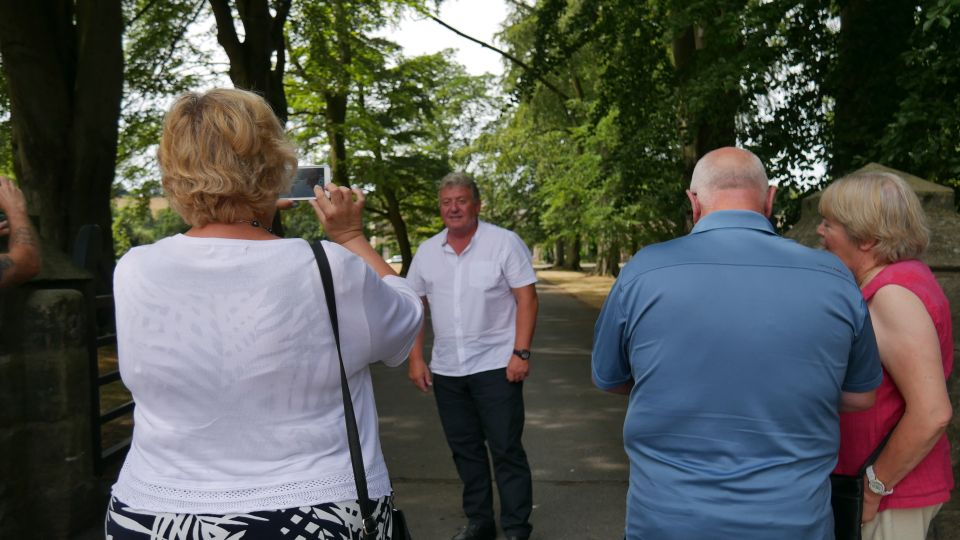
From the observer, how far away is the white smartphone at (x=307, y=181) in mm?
2088

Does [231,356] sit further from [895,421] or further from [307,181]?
[895,421]

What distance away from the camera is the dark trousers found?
4.44 metres

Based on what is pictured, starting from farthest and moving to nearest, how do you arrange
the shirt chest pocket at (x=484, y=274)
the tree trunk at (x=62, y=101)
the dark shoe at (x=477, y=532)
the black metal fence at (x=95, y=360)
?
1. the tree trunk at (x=62, y=101)
2. the black metal fence at (x=95, y=360)
3. the shirt chest pocket at (x=484, y=274)
4. the dark shoe at (x=477, y=532)

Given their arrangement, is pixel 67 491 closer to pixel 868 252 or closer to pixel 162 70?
pixel 868 252

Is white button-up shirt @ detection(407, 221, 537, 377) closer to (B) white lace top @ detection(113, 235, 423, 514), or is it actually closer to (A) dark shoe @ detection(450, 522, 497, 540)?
(A) dark shoe @ detection(450, 522, 497, 540)

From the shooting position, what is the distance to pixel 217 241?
→ 1823 mm

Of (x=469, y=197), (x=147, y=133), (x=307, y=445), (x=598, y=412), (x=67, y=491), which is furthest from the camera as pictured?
(x=147, y=133)

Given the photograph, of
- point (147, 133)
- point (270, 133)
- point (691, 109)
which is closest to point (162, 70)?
point (147, 133)

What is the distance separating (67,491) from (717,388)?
3.56 metres

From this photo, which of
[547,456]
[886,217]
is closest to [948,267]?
[886,217]

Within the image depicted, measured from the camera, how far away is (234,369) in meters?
1.77

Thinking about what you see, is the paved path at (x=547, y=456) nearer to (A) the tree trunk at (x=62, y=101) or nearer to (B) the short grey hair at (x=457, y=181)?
(B) the short grey hair at (x=457, y=181)

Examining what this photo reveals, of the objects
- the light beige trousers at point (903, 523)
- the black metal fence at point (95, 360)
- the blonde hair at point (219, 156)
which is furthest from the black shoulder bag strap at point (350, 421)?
the black metal fence at point (95, 360)

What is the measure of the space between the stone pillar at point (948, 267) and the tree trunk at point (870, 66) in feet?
15.0
